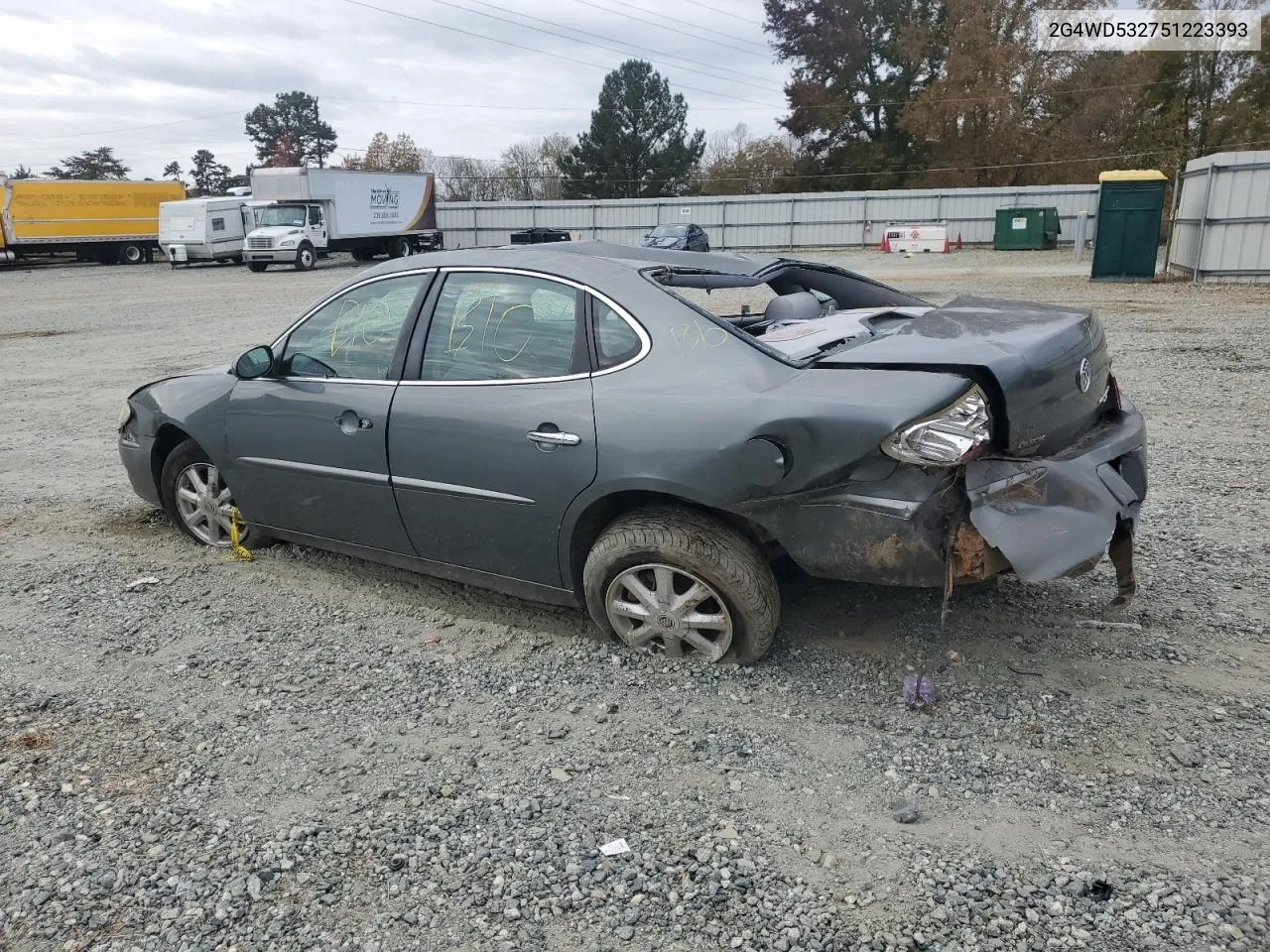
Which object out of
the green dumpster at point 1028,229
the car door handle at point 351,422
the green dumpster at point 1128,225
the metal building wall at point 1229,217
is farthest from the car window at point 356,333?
the green dumpster at point 1028,229

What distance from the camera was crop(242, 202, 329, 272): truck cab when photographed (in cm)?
3119

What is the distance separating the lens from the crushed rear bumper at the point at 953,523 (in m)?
3.01

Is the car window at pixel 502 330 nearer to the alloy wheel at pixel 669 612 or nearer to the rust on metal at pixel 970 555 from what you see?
the alloy wheel at pixel 669 612

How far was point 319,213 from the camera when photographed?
32312 millimetres

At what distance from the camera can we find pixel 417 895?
2521 mm

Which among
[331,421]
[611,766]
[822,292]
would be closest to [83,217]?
[331,421]

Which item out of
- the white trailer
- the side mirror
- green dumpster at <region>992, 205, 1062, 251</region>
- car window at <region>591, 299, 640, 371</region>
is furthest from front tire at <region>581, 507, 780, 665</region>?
green dumpster at <region>992, 205, 1062, 251</region>

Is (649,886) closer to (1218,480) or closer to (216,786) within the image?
(216,786)

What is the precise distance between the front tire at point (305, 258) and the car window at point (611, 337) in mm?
30691

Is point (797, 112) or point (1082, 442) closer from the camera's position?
point (1082, 442)

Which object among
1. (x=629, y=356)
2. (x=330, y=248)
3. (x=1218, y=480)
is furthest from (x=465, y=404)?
(x=330, y=248)

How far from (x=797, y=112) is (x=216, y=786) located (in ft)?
183

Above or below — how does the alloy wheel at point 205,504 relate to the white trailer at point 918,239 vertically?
below

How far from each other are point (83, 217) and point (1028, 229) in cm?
3535
